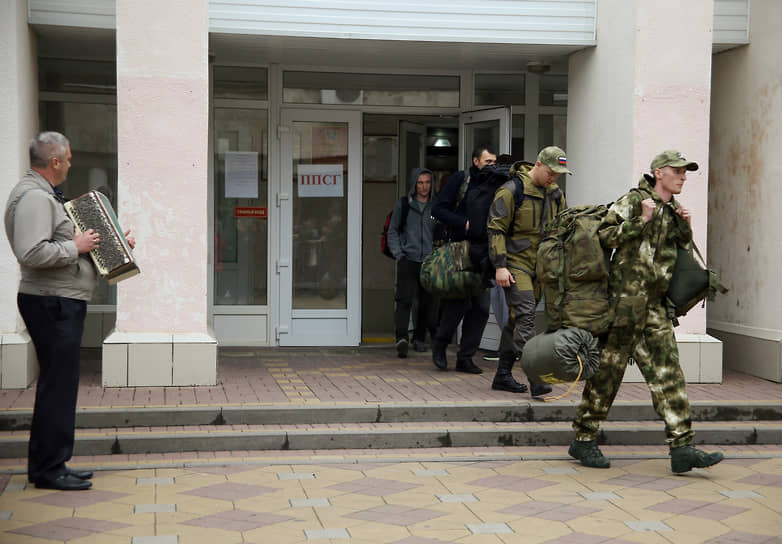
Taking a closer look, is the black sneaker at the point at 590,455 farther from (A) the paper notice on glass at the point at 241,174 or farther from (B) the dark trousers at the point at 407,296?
(A) the paper notice on glass at the point at 241,174

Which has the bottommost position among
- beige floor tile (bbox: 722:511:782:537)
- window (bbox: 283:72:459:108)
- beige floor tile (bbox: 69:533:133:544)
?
beige floor tile (bbox: 722:511:782:537)

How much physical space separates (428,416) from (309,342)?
3.76 meters

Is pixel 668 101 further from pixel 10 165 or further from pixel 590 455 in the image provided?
pixel 10 165

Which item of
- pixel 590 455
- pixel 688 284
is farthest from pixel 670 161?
pixel 590 455

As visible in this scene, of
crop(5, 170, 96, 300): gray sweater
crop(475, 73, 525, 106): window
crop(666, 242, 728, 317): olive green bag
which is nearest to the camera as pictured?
crop(5, 170, 96, 300): gray sweater

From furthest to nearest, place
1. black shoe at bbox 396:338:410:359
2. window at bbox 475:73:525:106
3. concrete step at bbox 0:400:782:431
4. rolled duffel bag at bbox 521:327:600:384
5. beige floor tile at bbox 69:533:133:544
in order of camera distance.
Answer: window at bbox 475:73:525:106
black shoe at bbox 396:338:410:359
concrete step at bbox 0:400:782:431
rolled duffel bag at bbox 521:327:600:384
beige floor tile at bbox 69:533:133:544

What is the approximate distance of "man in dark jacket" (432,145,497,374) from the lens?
29.0 feet

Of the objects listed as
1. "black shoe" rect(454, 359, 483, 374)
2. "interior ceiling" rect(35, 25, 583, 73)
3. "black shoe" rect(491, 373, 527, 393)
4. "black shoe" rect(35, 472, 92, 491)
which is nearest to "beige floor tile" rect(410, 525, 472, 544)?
"black shoe" rect(35, 472, 92, 491)

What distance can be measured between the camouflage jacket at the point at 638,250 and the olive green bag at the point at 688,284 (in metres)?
0.05

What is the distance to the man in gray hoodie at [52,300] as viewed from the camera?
545 centimetres

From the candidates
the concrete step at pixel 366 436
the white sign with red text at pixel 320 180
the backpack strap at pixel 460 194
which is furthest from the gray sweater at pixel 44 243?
the white sign with red text at pixel 320 180

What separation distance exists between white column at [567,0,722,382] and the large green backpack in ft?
8.68

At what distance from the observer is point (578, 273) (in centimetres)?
616

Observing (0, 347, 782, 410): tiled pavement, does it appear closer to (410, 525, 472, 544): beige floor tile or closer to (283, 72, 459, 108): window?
(410, 525, 472, 544): beige floor tile
